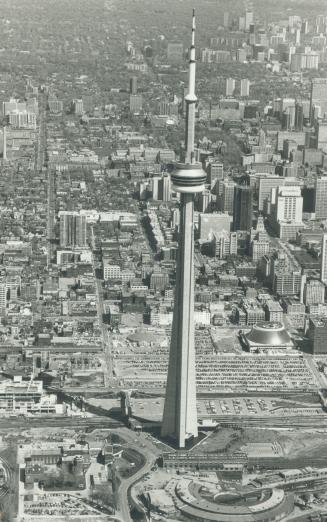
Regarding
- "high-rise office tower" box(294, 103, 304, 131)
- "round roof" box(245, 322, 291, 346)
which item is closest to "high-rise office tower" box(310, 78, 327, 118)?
"high-rise office tower" box(294, 103, 304, 131)

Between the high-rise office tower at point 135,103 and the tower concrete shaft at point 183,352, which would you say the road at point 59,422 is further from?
the high-rise office tower at point 135,103

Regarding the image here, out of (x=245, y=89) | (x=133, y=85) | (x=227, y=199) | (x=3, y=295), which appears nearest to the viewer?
(x=3, y=295)

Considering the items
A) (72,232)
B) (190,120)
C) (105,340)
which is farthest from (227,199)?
(190,120)

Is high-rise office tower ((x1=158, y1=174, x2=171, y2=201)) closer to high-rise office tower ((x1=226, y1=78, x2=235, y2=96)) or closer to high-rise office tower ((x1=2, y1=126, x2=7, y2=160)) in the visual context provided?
high-rise office tower ((x1=2, y1=126, x2=7, y2=160))

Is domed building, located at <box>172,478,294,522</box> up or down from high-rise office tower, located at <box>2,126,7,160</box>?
down

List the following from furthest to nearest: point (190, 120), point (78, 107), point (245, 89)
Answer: point (245, 89) < point (78, 107) < point (190, 120)

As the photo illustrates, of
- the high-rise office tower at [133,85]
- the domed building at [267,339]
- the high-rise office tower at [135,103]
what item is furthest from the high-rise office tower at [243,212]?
the high-rise office tower at [133,85]

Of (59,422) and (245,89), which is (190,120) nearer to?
(59,422)
